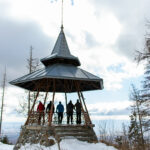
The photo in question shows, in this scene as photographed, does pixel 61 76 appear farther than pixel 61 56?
No

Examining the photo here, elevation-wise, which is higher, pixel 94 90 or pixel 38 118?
pixel 94 90

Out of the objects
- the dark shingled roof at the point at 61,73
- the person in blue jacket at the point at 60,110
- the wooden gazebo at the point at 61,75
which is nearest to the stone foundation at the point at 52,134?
the wooden gazebo at the point at 61,75

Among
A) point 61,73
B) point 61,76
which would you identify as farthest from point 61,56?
point 61,76

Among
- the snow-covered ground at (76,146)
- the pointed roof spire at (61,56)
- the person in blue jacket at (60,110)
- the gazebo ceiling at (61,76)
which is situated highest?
the pointed roof spire at (61,56)

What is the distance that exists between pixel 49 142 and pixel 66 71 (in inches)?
149

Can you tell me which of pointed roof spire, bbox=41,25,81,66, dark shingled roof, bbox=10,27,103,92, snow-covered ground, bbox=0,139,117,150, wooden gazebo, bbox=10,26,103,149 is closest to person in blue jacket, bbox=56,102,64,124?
wooden gazebo, bbox=10,26,103,149

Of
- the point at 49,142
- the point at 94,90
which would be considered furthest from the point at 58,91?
the point at 49,142

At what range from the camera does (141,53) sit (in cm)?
1418

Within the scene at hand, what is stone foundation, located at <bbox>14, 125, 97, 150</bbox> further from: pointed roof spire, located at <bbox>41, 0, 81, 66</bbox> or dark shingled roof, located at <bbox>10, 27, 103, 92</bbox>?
pointed roof spire, located at <bbox>41, 0, 81, 66</bbox>

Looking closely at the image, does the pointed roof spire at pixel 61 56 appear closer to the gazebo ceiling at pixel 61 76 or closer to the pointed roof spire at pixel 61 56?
the pointed roof spire at pixel 61 56

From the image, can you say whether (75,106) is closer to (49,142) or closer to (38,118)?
(38,118)

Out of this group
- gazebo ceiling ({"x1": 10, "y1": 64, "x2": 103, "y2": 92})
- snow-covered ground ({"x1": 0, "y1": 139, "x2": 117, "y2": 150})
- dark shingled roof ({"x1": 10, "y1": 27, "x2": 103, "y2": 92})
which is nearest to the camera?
snow-covered ground ({"x1": 0, "y1": 139, "x2": 117, "y2": 150})

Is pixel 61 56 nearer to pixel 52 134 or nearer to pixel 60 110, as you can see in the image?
pixel 60 110

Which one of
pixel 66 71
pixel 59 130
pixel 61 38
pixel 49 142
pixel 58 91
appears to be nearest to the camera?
pixel 49 142
